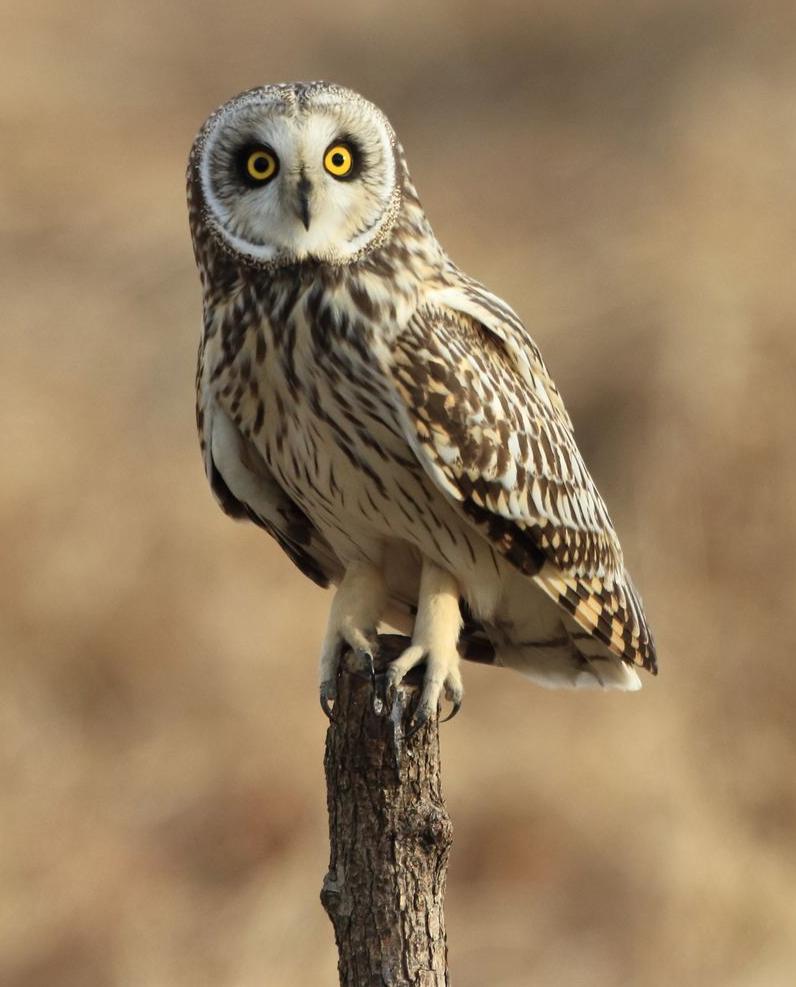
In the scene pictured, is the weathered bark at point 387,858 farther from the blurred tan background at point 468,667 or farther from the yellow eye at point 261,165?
the blurred tan background at point 468,667

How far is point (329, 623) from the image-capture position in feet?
12.3

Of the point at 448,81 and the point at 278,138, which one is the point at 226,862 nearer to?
the point at 278,138

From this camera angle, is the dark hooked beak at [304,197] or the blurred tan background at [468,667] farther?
the blurred tan background at [468,667]

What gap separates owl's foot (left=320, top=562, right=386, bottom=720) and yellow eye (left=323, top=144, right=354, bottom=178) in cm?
91

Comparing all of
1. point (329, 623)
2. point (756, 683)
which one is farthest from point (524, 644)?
point (756, 683)

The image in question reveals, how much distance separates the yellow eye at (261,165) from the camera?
3334 mm

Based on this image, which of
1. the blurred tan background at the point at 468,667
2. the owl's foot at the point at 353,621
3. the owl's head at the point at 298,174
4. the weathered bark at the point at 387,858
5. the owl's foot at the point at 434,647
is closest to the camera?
the weathered bark at the point at 387,858

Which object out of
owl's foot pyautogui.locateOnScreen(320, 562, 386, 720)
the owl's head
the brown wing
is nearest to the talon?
owl's foot pyautogui.locateOnScreen(320, 562, 386, 720)

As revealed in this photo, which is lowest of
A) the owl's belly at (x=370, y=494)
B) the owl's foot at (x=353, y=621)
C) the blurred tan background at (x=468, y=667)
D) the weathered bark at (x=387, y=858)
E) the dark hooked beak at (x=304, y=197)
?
the weathered bark at (x=387, y=858)

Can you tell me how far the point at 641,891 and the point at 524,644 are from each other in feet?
14.4

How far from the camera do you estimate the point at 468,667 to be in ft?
28.2

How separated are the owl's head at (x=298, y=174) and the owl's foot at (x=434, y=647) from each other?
29.7 inches

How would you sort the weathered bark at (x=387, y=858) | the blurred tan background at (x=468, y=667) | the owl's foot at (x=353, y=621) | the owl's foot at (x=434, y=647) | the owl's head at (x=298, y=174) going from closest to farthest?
the weathered bark at (x=387, y=858) → the owl's head at (x=298, y=174) → the owl's foot at (x=434, y=647) → the owl's foot at (x=353, y=621) → the blurred tan background at (x=468, y=667)

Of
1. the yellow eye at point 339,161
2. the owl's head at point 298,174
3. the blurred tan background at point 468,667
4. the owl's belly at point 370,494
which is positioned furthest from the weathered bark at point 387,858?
the blurred tan background at point 468,667
